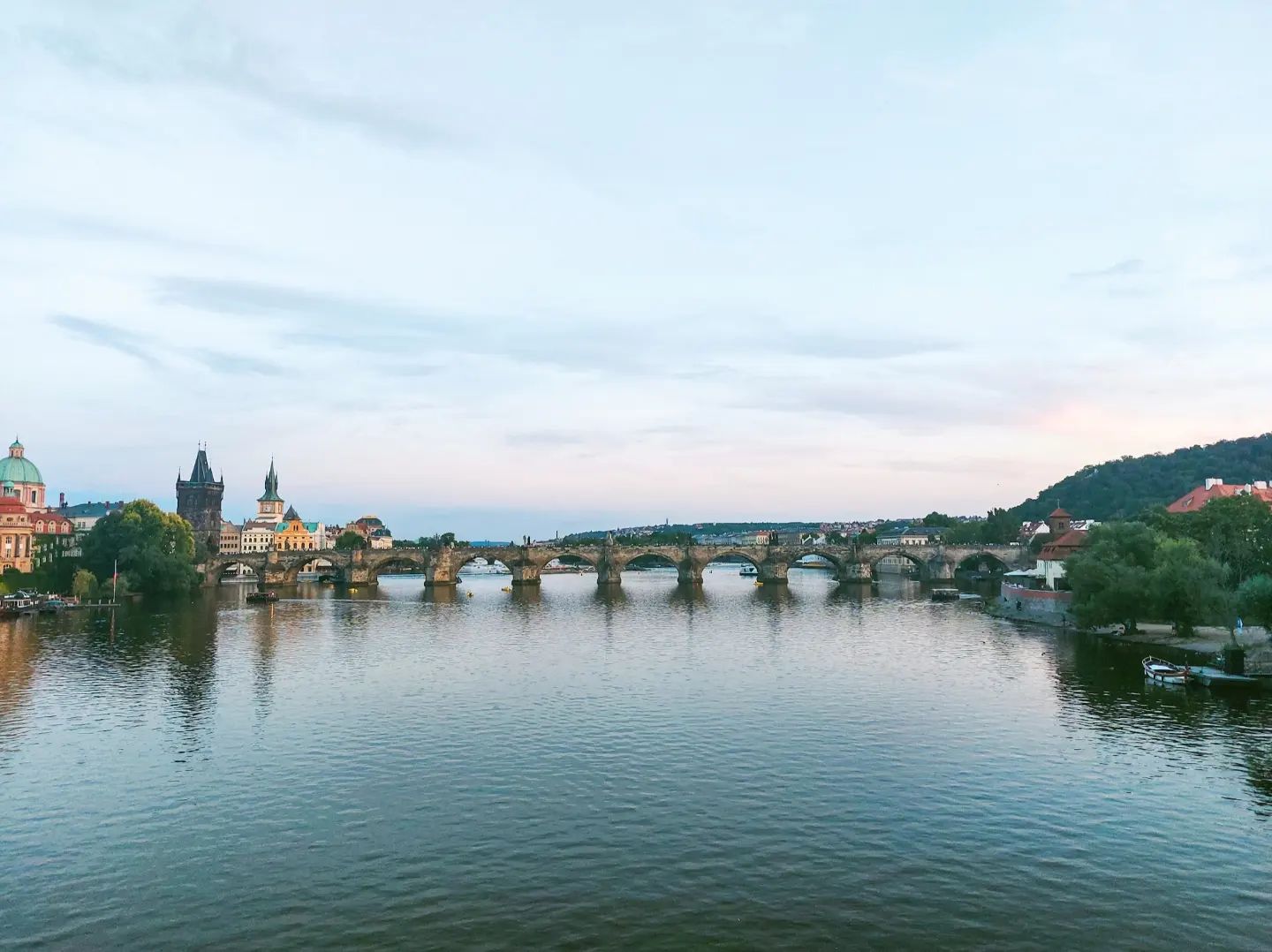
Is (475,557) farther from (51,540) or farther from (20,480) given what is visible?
(20,480)

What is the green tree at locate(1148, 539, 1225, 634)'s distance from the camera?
7369cm

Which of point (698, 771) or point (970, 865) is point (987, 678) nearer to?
point (698, 771)

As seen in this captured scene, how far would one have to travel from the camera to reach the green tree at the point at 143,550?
456 feet

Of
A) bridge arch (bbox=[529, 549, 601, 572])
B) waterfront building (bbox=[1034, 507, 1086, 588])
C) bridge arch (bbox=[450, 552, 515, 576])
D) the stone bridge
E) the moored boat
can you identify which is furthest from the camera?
bridge arch (bbox=[529, 549, 601, 572])

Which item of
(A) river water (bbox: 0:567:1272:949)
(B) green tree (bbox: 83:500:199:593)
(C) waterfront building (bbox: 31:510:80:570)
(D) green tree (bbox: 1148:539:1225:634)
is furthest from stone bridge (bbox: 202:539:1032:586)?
(A) river water (bbox: 0:567:1272:949)

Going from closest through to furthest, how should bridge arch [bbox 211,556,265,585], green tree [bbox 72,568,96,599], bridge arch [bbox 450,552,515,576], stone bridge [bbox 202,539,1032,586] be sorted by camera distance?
green tree [bbox 72,568,96,599] < bridge arch [bbox 211,556,265,585] < bridge arch [bbox 450,552,515,576] < stone bridge [bbox 202,539,1032,586]

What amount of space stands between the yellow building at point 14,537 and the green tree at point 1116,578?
155005 mm

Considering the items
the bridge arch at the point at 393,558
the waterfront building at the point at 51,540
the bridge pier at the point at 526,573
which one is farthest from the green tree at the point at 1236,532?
the waterfront building at the point at 51,540

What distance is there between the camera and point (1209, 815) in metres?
34.2

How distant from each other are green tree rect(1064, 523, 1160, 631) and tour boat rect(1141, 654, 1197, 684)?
771 inches

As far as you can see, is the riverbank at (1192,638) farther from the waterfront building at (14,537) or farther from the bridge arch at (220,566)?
the bridge arch at (220,566)

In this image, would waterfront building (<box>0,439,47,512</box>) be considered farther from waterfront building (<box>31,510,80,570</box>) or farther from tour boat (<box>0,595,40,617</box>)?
tour boat (<box>0,595,40,617</box>)

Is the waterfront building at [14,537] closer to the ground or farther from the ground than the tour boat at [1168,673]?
farther from the ground

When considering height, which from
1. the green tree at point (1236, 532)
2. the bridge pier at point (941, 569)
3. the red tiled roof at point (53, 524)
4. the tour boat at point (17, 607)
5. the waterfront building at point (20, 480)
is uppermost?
the waterfront building at point (20, 480)
